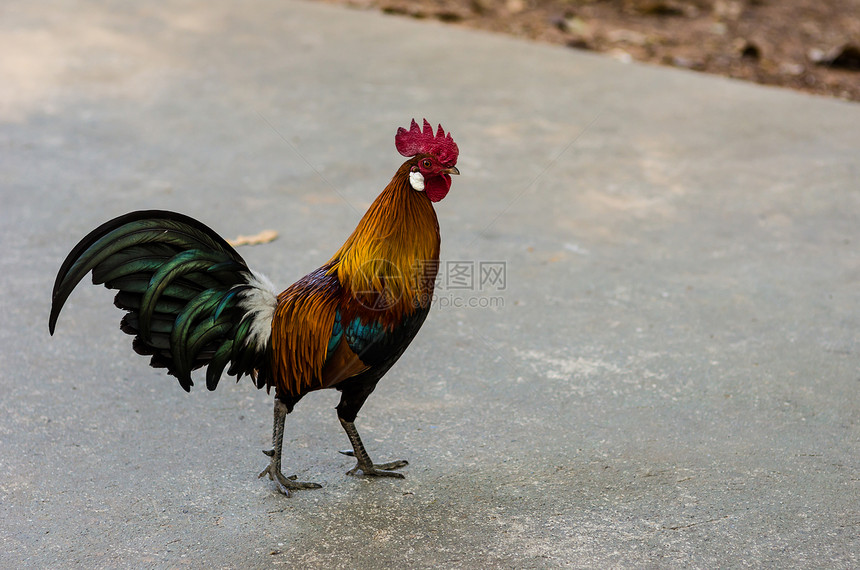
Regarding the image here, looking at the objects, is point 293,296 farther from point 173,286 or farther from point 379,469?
point 379,469

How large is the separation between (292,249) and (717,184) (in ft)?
11.2

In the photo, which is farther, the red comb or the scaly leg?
the scaly leg

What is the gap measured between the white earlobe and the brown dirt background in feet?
21.5

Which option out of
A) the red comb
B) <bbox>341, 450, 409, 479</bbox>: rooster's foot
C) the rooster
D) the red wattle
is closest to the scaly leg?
<bbox>341, 450, 409, 479</bbox>: rooster's foot

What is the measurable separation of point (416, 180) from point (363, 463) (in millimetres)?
1271

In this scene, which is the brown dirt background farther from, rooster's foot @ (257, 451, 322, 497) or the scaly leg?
rooster's foot @ (257, 451, 322, 497)

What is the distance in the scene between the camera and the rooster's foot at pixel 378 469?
12.0 ft

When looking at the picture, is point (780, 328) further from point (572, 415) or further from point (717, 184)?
point (717, 184)

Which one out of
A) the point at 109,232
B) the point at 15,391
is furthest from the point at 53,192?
the point at 109,232

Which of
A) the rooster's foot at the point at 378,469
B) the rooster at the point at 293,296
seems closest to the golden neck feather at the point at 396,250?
the rooster at the point at 293,296

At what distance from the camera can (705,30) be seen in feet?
32.7

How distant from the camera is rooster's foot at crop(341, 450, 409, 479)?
3646 mm

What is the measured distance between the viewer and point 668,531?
3.30 metres

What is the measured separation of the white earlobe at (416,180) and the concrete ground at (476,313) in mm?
1282
